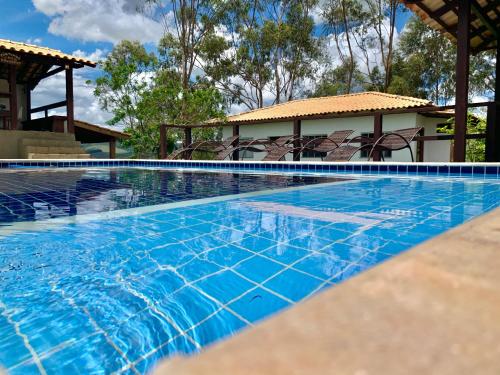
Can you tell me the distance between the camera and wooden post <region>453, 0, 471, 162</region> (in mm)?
6832

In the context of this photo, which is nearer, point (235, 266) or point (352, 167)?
point (235, 266)

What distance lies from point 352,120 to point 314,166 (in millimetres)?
7045

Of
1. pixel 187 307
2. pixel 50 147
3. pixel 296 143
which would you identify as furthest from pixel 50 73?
pixel 187 307

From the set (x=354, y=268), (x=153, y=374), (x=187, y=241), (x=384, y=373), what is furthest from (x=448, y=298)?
(x=187, y=241)

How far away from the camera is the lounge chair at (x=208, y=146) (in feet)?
36.7

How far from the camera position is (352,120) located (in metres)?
14.6

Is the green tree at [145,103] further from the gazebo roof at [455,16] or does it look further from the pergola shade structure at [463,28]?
the pergola shade structure at [463,28]

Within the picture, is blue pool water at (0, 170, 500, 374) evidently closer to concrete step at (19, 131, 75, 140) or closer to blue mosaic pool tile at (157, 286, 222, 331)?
blue mosaic pool tile at (157, 286, 222, 331)

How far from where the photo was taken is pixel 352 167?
7828 millimetres

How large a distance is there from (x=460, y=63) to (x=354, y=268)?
6.74 metres

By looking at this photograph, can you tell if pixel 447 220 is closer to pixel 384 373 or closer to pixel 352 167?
pixel 384 373

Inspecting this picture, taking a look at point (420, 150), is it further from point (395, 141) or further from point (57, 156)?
point (57, 156)

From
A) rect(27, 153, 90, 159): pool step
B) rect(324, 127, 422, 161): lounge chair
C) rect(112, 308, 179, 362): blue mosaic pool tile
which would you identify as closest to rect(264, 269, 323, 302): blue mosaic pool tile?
rect(112, 308, 179, 362): blue mosaic pool tile

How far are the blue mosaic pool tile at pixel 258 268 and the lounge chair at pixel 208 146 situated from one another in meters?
9.17
